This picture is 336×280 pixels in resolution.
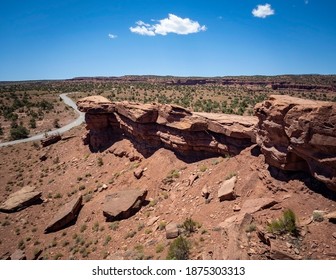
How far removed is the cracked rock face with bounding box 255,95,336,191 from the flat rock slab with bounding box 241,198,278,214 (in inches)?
70.8

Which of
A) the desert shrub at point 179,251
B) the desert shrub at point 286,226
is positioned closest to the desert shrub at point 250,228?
the desert shrub at point 286,226

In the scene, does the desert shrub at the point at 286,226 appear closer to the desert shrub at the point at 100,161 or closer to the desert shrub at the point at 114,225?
the desert shrub at the point at 114,225

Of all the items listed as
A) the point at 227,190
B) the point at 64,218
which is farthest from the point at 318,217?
the point at 64,218

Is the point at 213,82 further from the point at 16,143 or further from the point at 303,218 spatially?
the point at 303,218

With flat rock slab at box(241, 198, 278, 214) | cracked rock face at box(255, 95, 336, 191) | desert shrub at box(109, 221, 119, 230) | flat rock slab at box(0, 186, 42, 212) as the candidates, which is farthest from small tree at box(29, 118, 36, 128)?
flat rock slab at box(241, 198, 278, 214)

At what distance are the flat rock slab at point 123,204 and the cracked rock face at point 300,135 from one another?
27.0 feet

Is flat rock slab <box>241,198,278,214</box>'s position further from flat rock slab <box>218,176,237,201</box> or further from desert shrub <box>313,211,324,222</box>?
desert shrub <box>313,211,324,222</box>

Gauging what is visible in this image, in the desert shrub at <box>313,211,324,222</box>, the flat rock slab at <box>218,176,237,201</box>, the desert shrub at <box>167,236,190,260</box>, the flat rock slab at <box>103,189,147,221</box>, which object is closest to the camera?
the desert shrub at <box>313,211,324,222</box>

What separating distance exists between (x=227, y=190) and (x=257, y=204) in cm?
218

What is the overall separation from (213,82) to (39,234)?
362ft

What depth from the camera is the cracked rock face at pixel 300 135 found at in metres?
9.80

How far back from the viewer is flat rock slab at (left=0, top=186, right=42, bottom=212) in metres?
20.8

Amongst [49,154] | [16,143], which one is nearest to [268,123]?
[49,154]

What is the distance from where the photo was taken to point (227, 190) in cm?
1362
